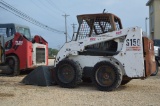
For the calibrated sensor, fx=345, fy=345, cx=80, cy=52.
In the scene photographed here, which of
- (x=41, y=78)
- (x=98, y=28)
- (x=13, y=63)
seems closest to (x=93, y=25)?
(x=98, y=28)

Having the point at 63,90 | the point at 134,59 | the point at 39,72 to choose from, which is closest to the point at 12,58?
the point at 39,72

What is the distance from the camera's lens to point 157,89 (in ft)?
38.8

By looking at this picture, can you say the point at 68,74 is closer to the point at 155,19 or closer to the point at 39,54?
the point at 39,54

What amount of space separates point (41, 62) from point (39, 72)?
513 cm

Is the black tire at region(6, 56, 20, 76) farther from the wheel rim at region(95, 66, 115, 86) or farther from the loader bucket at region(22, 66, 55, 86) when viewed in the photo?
the wheel rim at region(95, 66, 115, 86)

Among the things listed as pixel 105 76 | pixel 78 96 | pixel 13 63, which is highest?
pixel 13 63

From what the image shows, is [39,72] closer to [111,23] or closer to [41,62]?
[111,23]

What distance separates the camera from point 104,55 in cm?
1199

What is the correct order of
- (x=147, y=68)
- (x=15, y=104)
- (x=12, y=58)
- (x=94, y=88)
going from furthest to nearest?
(x=12, y=58) < (x=94, y=88) < (x=147, y=68) < (x=15, y=104)

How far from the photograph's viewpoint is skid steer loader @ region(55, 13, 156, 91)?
11320 mm

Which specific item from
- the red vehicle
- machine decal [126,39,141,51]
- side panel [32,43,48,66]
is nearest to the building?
side panel [32,43,48,66]

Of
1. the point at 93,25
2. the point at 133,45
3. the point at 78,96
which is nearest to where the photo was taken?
the point at 78,96

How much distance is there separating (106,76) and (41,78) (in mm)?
2527

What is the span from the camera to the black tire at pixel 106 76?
11297 mm
